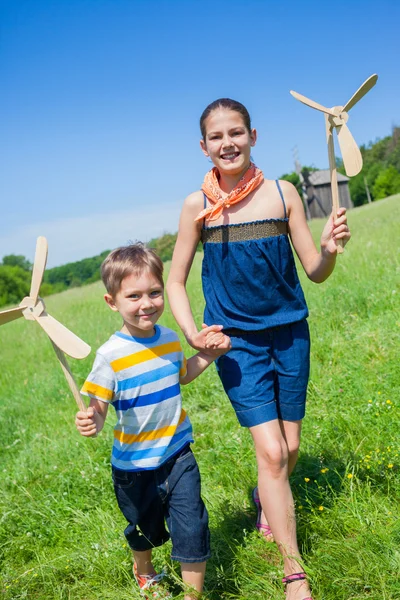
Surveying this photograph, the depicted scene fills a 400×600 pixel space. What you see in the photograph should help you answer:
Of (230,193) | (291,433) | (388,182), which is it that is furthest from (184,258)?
(388,182)

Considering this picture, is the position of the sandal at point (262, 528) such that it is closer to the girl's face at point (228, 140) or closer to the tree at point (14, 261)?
the girl's face at point (228, 140)

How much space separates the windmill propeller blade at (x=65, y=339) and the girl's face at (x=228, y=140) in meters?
1.14

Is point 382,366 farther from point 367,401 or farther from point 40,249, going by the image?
point 40,249

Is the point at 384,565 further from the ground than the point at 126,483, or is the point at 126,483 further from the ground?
Result: the point at 126,483

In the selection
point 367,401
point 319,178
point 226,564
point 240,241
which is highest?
point 319,178

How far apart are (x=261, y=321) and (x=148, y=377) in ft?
2.03

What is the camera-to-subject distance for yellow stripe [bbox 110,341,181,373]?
2.55 m

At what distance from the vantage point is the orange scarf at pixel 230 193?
285 cm

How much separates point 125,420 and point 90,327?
7.57 meters

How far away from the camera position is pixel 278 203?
112 inches

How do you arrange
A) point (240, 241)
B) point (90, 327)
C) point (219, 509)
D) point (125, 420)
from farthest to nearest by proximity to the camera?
point (90, 327)
point (219, 509)
point (240, 241)
point (125, 420)

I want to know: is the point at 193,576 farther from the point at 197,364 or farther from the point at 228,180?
the point at 228,180

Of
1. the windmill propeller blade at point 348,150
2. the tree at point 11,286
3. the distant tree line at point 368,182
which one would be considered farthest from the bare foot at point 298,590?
the tree at point 11,286

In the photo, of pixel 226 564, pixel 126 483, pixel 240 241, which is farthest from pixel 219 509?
pixel 240 241
